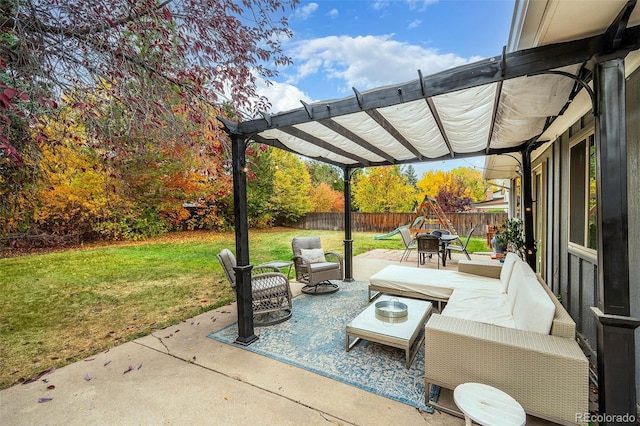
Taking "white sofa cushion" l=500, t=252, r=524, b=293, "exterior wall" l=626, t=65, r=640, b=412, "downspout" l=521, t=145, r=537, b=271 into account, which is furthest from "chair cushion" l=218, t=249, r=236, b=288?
"downspout" l=521, t=145, r=537, b=271

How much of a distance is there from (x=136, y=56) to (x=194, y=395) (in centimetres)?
361

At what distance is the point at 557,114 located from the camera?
2.83 m

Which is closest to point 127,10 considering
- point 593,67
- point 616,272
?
point 593,67

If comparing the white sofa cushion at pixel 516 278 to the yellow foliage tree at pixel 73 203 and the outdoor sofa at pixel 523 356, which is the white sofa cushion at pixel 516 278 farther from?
the yellow foliage tree at pixel 73 203

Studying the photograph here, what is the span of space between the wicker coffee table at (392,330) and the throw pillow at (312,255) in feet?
7.18

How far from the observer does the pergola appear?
1.63 m

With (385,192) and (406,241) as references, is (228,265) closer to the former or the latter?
(406,241)

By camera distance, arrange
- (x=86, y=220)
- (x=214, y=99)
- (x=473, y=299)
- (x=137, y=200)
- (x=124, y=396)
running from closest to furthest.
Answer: (x=124, y=396)
(x=473, y=299)
(x=214, y=99)
(x=86, y=220)
(x=137, y=200)

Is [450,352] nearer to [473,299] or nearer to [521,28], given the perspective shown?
[473,299]

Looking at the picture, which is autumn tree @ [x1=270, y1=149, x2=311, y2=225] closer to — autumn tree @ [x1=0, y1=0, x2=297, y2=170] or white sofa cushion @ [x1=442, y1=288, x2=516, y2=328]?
autumn tree @ [x1=0, y1=0, x2=297, y2=170]

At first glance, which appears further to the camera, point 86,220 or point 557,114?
point 86,220

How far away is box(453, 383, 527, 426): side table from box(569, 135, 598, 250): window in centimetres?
215

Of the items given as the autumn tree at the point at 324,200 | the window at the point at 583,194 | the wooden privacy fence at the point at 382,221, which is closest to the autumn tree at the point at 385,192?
the wooden privacy fence at the point at 382,221

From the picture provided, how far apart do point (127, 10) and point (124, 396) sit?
3.71 meters
